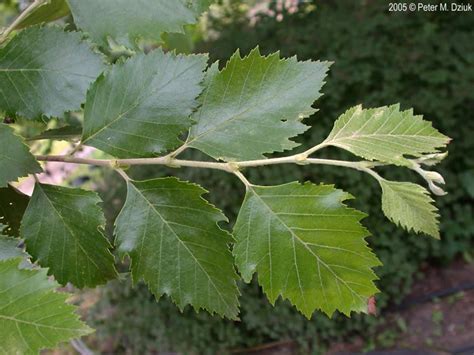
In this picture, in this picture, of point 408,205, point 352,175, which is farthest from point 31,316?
point 352,175

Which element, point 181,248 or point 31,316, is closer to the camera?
point 31,316

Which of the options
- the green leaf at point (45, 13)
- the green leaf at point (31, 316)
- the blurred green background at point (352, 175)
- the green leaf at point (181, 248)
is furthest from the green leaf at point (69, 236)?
the blurred green background at point (352, 175)

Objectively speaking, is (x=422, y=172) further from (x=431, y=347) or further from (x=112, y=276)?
(x=431, y=347)

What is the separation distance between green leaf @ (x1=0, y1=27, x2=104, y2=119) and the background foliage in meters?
2.58

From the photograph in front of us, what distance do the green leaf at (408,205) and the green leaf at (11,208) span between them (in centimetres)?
49

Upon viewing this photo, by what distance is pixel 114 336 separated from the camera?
350cm

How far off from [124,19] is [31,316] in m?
0.35

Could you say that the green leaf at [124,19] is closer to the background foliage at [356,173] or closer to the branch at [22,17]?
the branch at [22,17]

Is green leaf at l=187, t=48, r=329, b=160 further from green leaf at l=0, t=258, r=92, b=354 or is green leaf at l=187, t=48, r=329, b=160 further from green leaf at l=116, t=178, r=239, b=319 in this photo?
green leaf at l=0, t=258, r=92, b=354

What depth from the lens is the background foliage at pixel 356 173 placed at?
3.25 metres

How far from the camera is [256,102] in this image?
0.66m

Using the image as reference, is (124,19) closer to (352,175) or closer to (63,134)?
(63,134)

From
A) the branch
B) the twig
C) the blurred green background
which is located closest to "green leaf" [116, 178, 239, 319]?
the twig

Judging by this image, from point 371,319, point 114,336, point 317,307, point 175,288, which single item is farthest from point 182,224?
point 114,336
